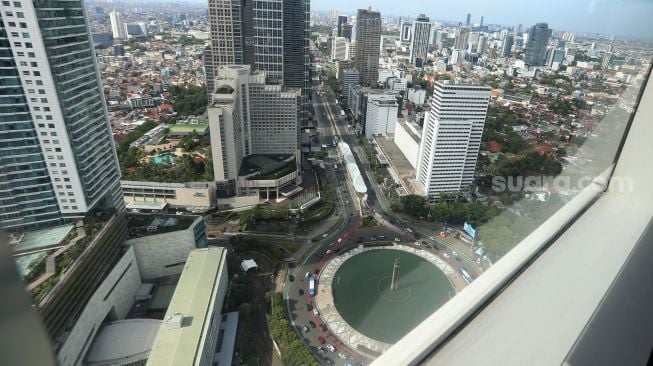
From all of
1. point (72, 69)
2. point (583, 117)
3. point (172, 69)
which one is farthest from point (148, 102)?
point (583, 117)

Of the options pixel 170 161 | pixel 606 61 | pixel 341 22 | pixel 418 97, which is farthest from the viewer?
pixel 341 22

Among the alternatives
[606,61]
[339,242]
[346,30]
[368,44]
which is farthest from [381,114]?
[346,30]

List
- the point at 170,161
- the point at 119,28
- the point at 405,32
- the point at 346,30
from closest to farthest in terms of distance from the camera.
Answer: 1. the point at 170,161
2. the point at 119,28
3. the point at 346,30
4. the point at 405,32

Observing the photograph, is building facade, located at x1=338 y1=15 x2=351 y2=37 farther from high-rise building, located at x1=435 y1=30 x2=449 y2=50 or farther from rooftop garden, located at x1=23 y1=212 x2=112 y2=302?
rooftop garden, located at x1=23 y1=212 x2=112 y2=302

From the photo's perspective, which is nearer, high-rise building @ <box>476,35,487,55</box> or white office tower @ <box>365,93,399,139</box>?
white office tower @ <box>365,93,399,139</box>

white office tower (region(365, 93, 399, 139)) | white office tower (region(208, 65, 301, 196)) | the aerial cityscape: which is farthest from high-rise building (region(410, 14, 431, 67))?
white office tower (region(208, 65, 301, 196))

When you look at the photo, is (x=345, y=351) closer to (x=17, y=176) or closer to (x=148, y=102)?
(x=17, y=176)

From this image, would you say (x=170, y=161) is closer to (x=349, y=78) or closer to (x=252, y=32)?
(x=252, y=32)
